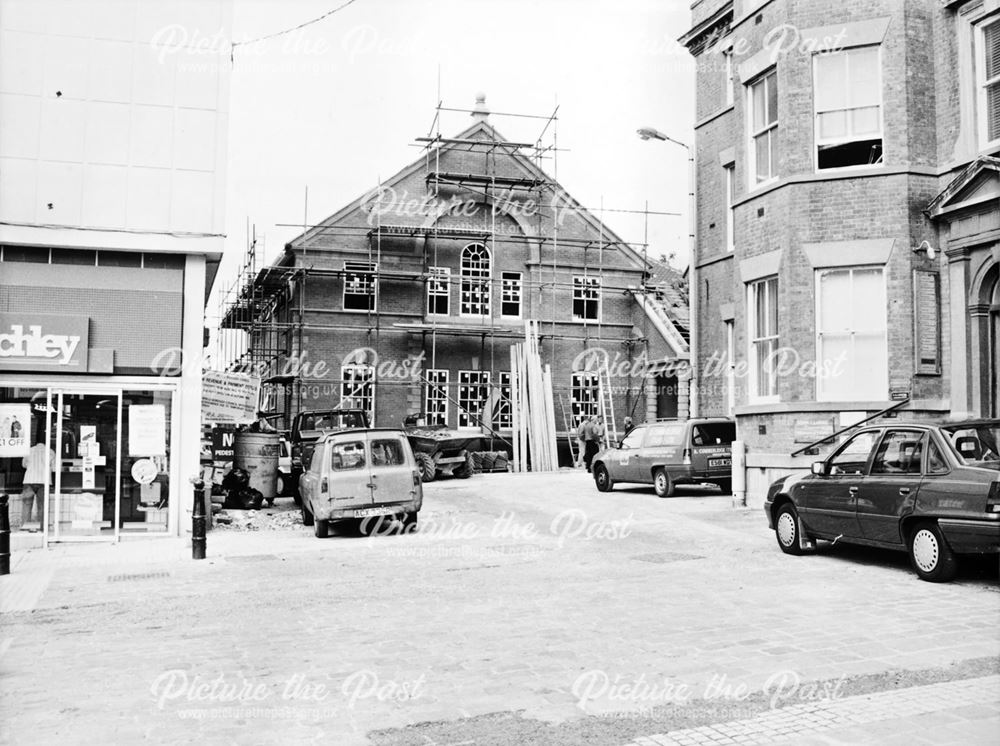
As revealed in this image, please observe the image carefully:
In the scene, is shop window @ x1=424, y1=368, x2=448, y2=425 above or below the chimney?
below

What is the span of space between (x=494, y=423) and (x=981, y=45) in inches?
871

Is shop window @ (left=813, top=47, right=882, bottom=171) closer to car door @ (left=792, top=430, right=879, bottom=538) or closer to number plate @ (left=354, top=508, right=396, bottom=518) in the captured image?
car door @ (left=792, top=430, right=879, bottom=538)

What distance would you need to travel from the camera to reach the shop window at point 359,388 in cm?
3262

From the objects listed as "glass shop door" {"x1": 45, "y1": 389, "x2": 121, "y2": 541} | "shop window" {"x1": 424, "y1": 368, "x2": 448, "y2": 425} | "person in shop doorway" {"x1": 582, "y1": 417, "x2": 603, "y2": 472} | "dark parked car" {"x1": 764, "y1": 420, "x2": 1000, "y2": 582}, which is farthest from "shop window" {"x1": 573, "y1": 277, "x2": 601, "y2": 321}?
"dark parked car" {"x1": 764, "y1": 420, "x2": 1000, "y2": 582}

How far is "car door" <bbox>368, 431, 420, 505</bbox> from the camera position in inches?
585

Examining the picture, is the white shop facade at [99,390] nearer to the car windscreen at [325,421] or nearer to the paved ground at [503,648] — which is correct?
the paved ground at [503,648]

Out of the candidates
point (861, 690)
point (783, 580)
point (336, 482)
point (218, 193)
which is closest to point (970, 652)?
point (861, 690)

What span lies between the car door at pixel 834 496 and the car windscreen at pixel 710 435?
748 cm

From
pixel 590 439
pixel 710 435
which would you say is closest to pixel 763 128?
pixel 710 435

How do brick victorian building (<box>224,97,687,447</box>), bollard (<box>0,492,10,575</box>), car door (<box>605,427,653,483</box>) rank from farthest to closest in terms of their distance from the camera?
brick victorian building (<box>224,97,687,447</box>) → car door (<box>605,427,653,483</box>) → bollard (<box>0,492,10,575</box>)

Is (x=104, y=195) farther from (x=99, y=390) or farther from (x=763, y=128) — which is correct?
(x=763, y=128)

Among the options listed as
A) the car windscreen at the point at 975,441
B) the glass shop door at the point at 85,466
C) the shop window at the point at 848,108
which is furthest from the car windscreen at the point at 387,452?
the shop window at the point at 848,108

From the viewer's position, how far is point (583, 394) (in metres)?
35.9

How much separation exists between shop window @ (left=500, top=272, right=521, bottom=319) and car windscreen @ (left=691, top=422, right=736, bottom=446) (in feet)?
56.1
